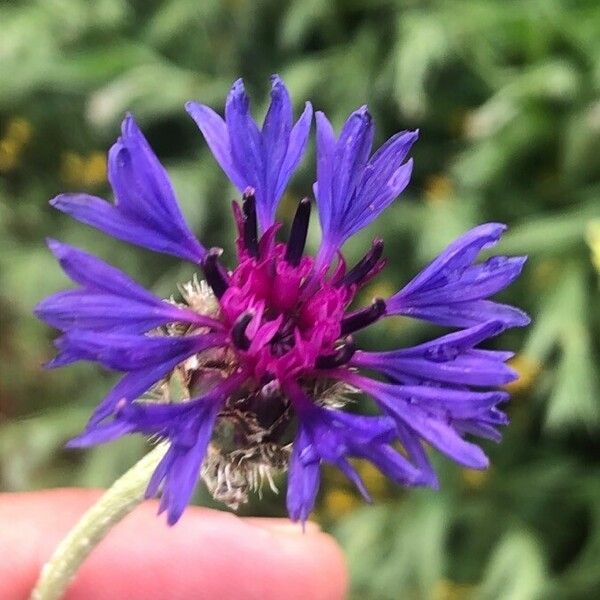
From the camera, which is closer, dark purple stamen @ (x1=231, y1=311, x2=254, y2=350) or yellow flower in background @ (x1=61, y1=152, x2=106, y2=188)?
dark purple stamen @ (x1=231, y1=311, x2=254, y2=350)

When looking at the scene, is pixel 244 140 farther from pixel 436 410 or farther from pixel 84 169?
pixel 84 169

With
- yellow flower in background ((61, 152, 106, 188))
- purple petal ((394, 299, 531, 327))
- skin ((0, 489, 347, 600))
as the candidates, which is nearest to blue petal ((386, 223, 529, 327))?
purple petal ((394, 299, 531, 327))

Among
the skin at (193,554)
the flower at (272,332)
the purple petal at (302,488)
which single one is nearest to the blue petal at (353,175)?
the flower at (272,332)

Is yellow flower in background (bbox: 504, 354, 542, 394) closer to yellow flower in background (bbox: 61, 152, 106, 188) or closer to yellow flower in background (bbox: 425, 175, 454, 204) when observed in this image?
yellow flower in background (bbox: 425, 175, 454, 204)

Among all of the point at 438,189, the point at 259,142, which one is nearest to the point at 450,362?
the point at 259,142

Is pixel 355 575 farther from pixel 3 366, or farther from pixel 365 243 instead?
pixel 3 366
